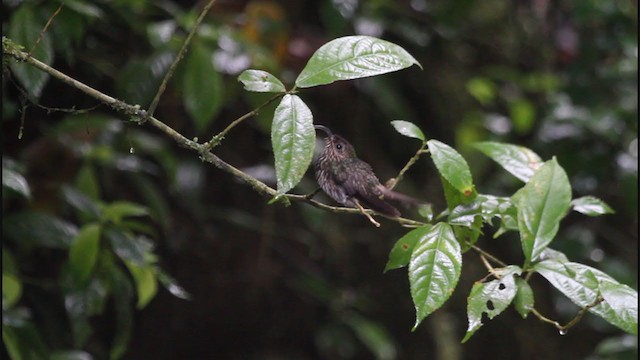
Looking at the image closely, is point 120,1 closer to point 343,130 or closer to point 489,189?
point 343,130

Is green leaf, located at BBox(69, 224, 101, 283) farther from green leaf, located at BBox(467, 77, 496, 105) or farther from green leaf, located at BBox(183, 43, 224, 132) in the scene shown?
green leaf, located at BBox(467, 77, 496, 105)

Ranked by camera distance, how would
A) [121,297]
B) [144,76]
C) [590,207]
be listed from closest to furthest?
1. [590,207]
2. [121,297]
3. [144,76]

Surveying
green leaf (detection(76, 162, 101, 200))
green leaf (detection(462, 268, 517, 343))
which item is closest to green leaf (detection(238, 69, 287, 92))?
green leaf (detection(462, 268, 517, 343))

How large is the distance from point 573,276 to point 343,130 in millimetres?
918

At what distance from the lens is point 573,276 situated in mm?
645

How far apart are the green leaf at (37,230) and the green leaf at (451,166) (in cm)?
56

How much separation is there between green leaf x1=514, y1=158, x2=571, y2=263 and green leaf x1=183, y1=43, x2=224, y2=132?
1.94 ft

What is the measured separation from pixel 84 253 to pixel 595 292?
2.07 feet

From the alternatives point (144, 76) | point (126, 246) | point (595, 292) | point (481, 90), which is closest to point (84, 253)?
point (126, 246)

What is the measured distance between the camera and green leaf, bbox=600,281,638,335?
633mm

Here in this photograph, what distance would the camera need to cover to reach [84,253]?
974 mm

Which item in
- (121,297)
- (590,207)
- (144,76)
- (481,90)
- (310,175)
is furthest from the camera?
(481,90)

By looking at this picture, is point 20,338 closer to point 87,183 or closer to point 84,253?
point 84,253

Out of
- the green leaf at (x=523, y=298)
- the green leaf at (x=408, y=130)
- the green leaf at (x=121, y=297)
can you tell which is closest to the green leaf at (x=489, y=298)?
the green leaf at (x=523, y=298)
